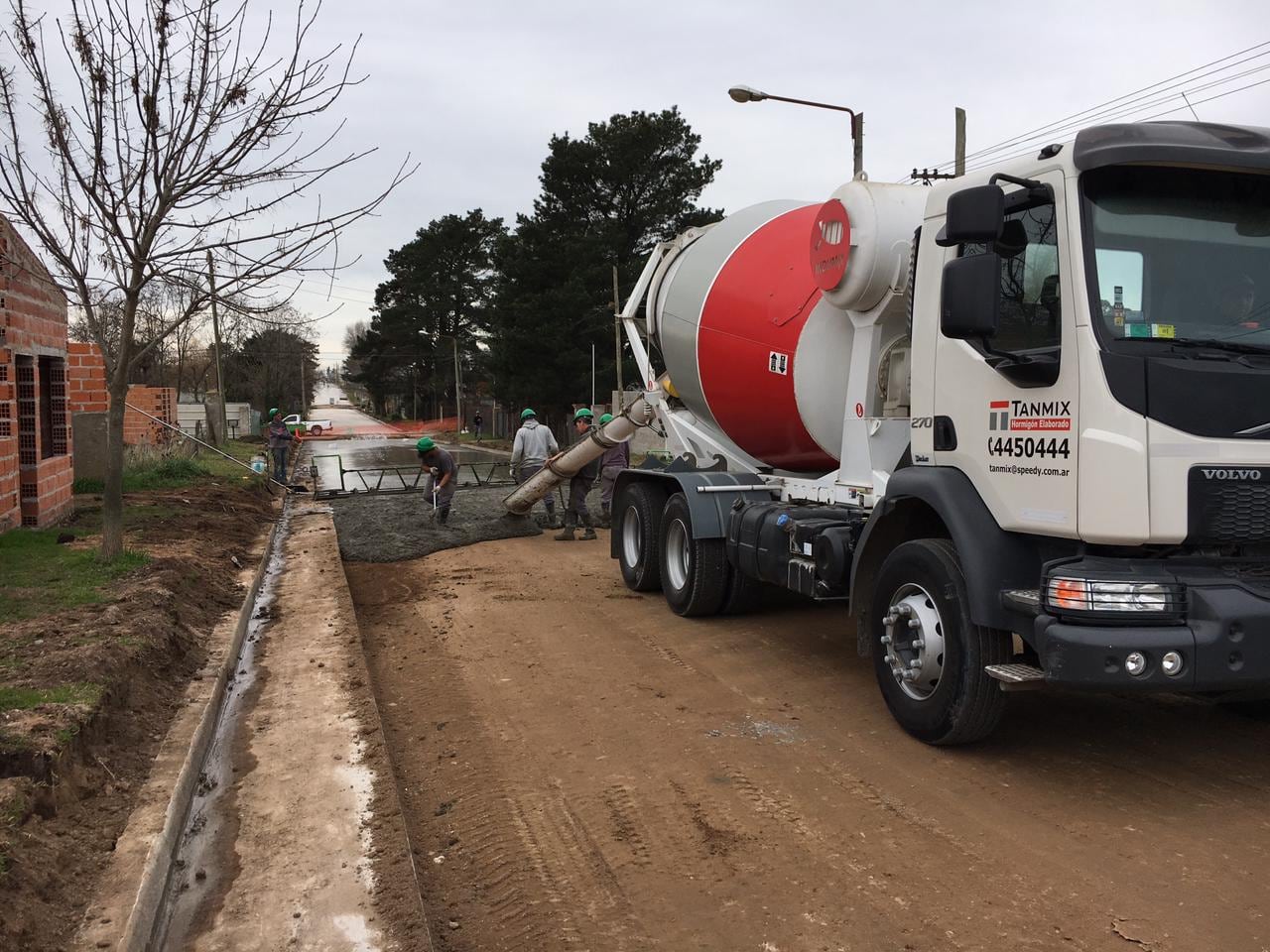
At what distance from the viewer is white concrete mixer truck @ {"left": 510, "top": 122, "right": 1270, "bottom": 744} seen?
4.02 meters

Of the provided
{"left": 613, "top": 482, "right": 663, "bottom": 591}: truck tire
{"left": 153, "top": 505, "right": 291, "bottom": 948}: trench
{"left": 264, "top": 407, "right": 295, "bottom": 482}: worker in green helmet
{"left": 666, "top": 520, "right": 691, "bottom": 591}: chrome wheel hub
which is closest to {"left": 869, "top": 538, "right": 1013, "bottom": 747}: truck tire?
{"left": 666, "top": 520, "right": 691, "bottom": 591}: chrome wheel hub

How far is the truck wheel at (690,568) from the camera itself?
8172 mm

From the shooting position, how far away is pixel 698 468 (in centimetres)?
923

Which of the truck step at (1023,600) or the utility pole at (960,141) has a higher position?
the utility pole at (960,141)

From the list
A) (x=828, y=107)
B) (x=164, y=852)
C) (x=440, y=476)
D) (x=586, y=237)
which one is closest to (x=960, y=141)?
(x=828, y=107)

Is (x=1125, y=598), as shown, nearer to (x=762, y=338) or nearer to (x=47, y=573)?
(x=762, y=338)

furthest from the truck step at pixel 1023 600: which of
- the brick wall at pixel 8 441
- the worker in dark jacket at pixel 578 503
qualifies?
the brick wall at pixel 8 441

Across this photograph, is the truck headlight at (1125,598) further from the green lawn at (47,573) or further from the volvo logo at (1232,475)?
the green lawn at (47,573)

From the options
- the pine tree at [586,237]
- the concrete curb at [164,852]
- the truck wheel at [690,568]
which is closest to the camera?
the concrete curb at [164,852]

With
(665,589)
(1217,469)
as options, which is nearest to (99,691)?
(665,589)

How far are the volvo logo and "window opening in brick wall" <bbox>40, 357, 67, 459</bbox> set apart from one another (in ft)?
43.6

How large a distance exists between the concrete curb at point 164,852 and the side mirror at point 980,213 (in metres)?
4.22

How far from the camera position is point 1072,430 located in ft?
14.0

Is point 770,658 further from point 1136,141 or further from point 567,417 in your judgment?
point 567,417
